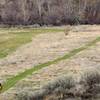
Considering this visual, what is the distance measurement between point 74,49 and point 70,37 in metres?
9.22

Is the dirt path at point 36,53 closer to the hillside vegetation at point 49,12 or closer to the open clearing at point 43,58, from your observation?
the open clearing at point 43,58

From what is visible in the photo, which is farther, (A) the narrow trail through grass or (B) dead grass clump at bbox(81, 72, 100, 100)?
(A) the narrow trail through grass

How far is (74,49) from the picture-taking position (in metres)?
32.1

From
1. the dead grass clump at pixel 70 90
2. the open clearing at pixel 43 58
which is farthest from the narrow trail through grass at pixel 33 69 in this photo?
the dead grass clump at pixel 70 90

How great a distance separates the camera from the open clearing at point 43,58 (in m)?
20.9

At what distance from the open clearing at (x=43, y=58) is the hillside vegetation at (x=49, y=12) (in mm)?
24095

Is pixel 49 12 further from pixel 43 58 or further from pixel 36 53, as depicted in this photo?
pixel 43 58

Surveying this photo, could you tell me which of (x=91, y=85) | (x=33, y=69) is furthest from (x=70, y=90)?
(x=33, y=69)

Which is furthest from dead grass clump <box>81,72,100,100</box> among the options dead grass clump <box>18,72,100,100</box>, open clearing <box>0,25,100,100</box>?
open clearing <box>0,25,100,100</box>

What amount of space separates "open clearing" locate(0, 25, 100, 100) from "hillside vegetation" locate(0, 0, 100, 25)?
79.1ft

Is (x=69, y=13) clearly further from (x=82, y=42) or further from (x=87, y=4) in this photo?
(x=82, y=42)

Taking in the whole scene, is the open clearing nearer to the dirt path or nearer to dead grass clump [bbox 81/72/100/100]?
the dirt path

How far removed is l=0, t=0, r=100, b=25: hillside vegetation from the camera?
6492cm

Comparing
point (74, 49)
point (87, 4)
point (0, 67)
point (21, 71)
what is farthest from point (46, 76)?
point (87, 4)
